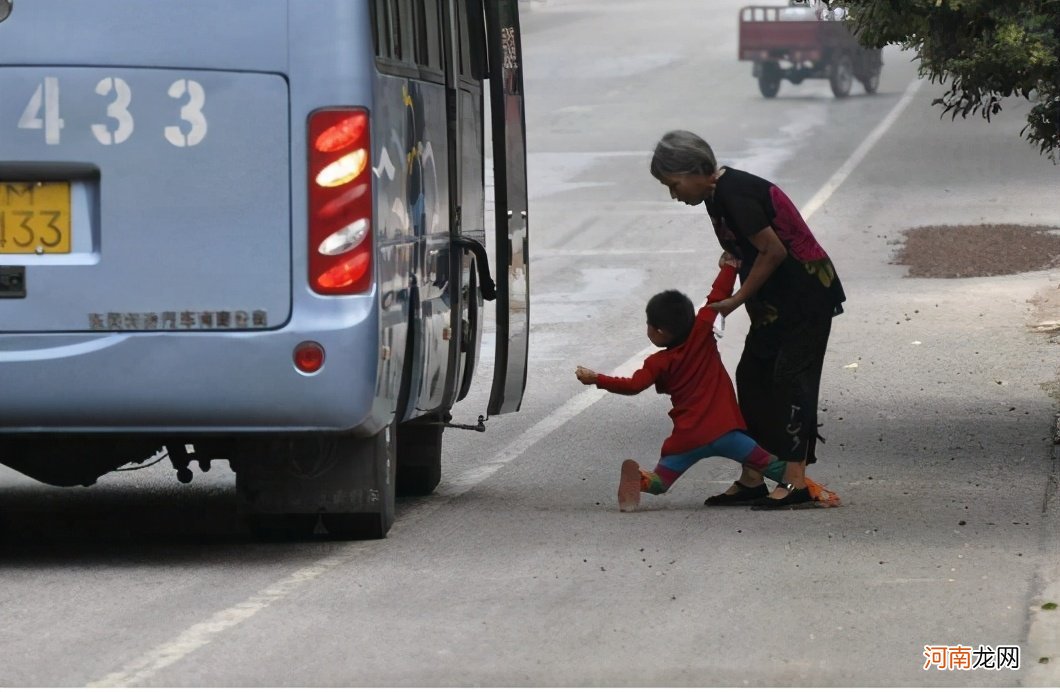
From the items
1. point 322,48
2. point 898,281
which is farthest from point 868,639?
point 898,281

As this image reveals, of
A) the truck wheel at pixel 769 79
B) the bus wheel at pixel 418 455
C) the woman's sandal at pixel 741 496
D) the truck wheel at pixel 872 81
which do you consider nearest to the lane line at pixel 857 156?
the truck wheel at pixel 872 81

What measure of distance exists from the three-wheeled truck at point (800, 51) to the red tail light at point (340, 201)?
3384cm

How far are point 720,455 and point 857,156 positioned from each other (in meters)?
23.9

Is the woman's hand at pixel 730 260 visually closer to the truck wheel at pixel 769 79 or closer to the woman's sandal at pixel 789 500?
the woman's sandal at pixel 789 500

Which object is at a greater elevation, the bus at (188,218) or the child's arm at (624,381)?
the bus at (188,218)

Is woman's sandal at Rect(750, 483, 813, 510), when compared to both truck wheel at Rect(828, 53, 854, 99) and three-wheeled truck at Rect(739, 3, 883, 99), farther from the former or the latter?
truck wheel at Rect(828, 53, 854, 99)

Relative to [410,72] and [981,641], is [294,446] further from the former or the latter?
[981,641]

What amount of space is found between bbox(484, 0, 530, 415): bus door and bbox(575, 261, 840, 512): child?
2.82ft

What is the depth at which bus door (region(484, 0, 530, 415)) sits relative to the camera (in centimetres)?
914

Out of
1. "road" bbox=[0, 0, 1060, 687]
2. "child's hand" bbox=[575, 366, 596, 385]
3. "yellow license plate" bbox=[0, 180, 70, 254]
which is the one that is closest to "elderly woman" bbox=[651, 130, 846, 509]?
"road" bbox=[0, 0, 1060, 687]

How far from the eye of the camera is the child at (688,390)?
873 cm

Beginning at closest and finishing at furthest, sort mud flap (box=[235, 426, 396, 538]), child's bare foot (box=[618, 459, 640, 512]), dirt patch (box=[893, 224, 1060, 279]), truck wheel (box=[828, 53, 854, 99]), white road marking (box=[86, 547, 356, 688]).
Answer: white road marking (box=[86, 547, 356, 688]) → mud flap (box=[235, 426, 396, 538]) → child's bare foot (box=[618, 459, 640, 512]) → dirt patch (box=[893, 224, 1060, 279]) → truck wheel (box=[828, 53, 854, 99])

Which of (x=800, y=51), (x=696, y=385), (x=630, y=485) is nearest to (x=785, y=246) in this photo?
(x=696, y=385)

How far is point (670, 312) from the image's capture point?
8695 millimetres
